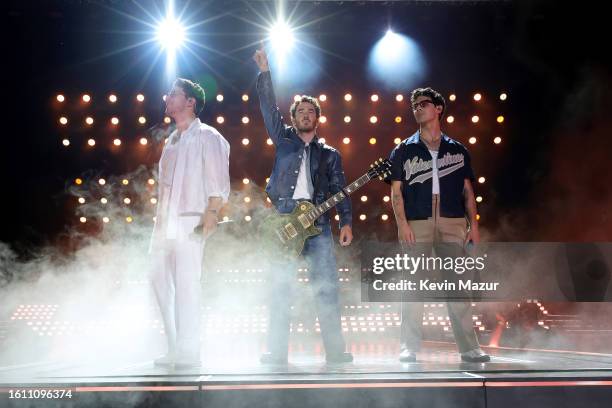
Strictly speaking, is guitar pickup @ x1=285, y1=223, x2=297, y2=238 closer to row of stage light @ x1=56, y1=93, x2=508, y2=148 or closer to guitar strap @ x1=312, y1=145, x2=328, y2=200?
guitar strap @ x1=312, y1=145, x2=328, y2=200

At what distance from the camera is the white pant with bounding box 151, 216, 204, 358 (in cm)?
354

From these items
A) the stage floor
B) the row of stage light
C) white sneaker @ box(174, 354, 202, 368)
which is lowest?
the stage floor

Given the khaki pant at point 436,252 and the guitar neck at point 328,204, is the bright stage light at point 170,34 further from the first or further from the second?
the khaki pant at point 436,252

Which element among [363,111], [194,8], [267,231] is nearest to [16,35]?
[194,8]

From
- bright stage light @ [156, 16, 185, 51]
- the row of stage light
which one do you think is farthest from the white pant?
bright stage light @ [156, 16, 185, 51]

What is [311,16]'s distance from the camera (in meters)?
7.36

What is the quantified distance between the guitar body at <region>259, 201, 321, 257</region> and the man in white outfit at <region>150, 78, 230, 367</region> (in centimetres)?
37

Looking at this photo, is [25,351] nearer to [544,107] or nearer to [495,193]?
[495,193]

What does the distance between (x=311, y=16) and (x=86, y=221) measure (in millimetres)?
3540

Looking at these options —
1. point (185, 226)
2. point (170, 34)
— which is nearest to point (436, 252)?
point (185, 226)

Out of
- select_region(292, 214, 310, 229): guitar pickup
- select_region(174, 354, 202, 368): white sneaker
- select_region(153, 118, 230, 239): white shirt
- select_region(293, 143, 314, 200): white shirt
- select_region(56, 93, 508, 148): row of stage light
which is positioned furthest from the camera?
select_region(56, 93, 508, 148): row of stage light

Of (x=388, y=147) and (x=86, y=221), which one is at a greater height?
(x=388, y=147)

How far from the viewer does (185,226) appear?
359cm

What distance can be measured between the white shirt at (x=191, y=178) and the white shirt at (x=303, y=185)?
0.46 meters
